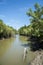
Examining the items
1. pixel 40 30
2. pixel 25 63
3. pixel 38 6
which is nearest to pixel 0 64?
pixel 25 63

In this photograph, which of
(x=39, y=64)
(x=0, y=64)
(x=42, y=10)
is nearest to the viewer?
(x=39, y=64)

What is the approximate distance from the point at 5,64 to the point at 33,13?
1859 cm

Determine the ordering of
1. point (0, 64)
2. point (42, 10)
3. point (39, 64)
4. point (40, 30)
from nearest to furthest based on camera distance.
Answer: point (39, 64), point (0, 64), point (40, 30), point (42, 10)

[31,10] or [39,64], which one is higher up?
[31,10]

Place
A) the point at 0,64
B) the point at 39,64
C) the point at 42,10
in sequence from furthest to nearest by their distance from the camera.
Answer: the point at 42,10, the point at 0,64, the point at 39,64

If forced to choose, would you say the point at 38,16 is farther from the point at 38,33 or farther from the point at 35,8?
the point at 38,33

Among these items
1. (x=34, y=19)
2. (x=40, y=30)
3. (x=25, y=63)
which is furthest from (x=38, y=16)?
(x=25, y=63)

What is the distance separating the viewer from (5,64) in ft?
50.9

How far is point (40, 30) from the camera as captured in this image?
28.0 meters

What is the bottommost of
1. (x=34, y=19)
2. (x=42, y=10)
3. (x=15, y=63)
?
(x=15, y=63)

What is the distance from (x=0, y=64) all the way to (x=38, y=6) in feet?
65.3

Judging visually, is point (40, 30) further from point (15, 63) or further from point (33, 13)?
point (15, 63)

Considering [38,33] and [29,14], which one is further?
[29,14]

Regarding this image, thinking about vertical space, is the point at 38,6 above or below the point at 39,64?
above
